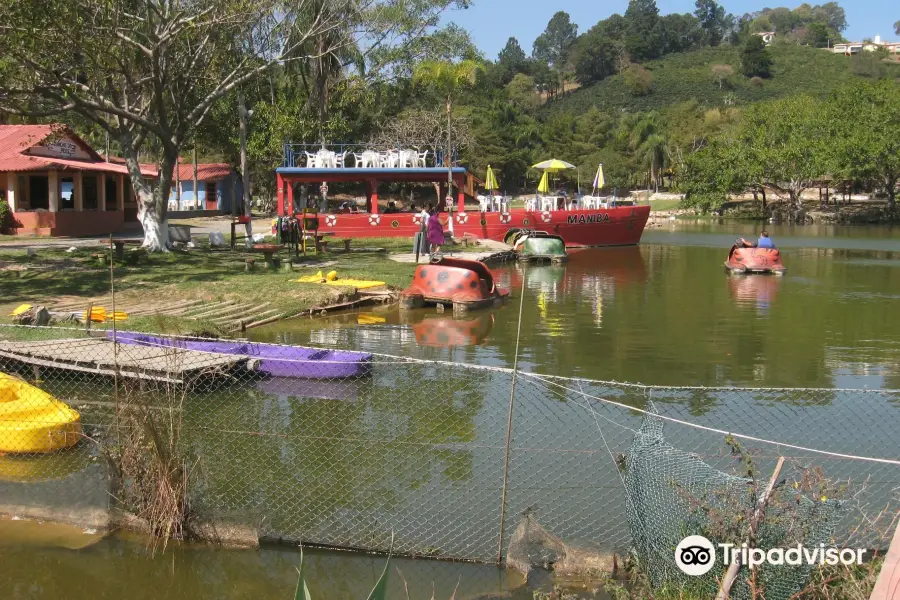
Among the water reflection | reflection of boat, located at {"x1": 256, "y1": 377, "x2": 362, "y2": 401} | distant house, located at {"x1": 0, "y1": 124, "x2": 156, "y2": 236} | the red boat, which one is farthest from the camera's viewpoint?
the red boat

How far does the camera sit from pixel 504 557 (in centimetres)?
659

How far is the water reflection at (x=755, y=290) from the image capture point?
2142 cm

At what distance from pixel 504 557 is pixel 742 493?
6.36ft

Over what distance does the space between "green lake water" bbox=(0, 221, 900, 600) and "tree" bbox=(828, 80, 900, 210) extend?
4296 centimetres

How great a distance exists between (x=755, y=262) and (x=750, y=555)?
24.0 m

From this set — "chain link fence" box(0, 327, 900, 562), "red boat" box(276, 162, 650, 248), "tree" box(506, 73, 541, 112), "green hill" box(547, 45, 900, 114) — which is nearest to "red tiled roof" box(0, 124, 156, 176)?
"red boat" box(276, 162, 650, 248)

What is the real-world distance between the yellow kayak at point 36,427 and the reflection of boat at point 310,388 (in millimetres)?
3008

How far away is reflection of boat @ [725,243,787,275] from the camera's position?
90.7 feet

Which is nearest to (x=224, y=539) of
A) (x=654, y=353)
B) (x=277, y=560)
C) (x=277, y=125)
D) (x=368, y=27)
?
(x=277, y=560)

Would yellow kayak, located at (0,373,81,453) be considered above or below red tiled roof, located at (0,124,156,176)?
below

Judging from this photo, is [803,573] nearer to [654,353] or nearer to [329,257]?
[654,353]

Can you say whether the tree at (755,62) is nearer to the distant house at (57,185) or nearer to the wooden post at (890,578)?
the distant house at (57,185)

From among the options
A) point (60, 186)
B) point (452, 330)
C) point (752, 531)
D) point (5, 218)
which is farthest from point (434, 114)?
point (752, 531)

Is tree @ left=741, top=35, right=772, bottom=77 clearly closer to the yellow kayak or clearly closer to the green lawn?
the green lawn
